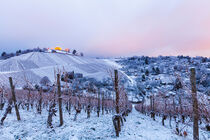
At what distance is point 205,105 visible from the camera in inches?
139

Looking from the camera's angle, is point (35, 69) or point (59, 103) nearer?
point (59, 103)

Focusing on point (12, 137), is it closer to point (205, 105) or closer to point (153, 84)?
point (205, 105)

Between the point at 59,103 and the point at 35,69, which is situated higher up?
the point at 35,69

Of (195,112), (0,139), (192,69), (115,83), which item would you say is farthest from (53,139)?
(192,69)

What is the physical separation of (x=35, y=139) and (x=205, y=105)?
7930mm

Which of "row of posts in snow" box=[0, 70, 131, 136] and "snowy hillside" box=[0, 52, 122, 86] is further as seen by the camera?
"snowy hillside" box=[0, 52, 122, 86]

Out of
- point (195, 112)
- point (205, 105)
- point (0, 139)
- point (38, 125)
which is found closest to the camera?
point (205, 105)

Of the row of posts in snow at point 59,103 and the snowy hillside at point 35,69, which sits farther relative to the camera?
the snowy hillside at point 35,69

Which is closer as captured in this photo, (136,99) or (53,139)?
(53,139)

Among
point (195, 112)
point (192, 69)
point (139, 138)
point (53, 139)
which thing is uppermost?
point (192, 69)

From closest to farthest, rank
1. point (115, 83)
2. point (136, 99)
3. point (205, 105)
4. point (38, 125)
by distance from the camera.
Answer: point (205, 105), point (115, 83), point (38, 125), point (136, 99)

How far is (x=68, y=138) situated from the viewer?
619 centimetres

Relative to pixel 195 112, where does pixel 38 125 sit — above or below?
below

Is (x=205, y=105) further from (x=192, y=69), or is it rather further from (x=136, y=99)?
(x=136, y=99)
